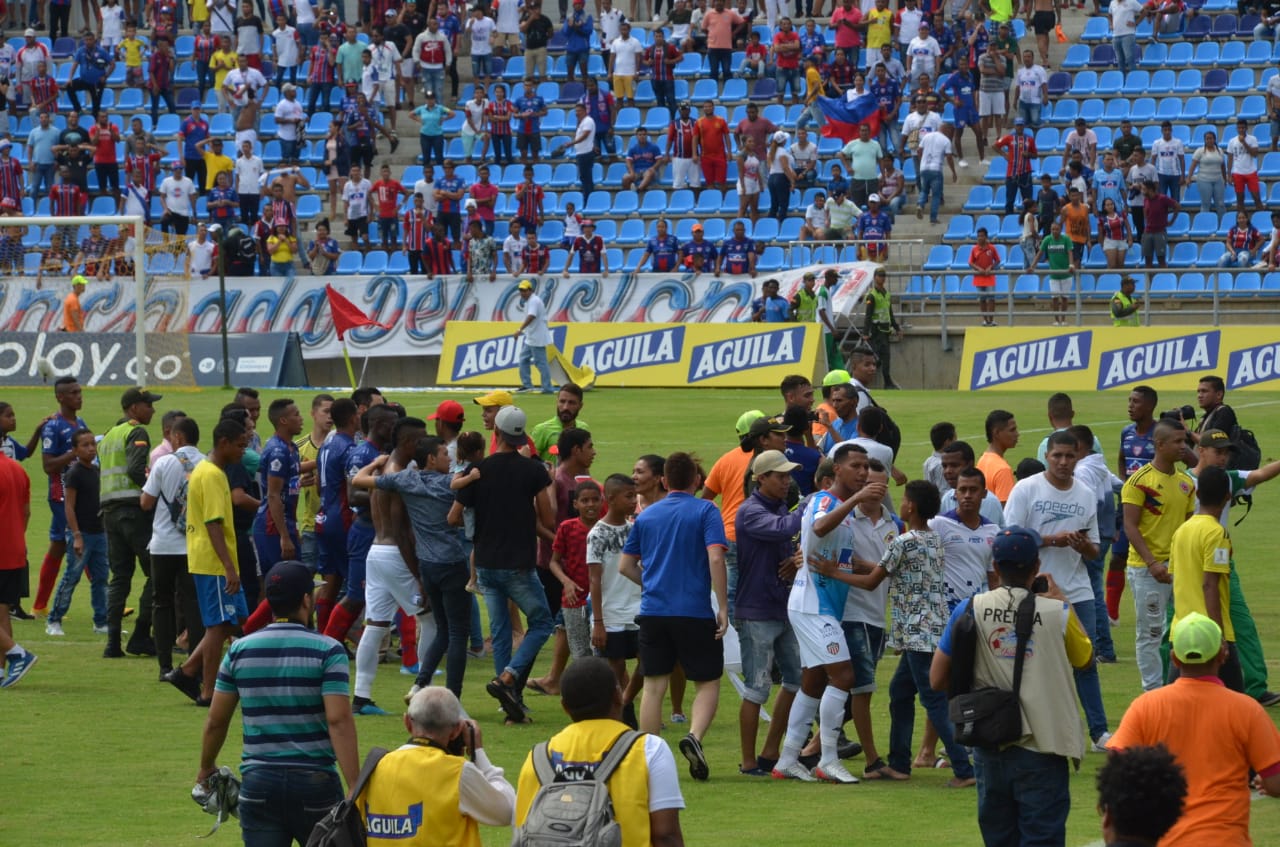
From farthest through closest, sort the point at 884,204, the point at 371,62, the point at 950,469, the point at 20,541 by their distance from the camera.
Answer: the point at 371,62 → the point at 884,204 → the point at 20,541 → the point at 950,469

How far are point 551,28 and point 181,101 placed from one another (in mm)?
8854

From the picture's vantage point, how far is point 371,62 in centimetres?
4181

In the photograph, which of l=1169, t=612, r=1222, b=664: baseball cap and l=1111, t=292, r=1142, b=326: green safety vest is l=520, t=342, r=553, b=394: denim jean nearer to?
l=1111, t=292, r=1142, b=326: green safety vest

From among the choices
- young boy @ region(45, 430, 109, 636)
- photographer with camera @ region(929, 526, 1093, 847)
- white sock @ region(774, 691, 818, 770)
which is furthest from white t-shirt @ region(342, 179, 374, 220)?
photographer with camera @ region(929, 526, 1093, 847)

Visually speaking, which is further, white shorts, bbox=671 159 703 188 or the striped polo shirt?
white shorts, bbox=671 159 703 188

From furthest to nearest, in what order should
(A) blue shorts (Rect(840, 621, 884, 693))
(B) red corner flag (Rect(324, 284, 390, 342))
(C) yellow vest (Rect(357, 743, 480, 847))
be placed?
(B) red corner flag (Rect(324, 284, 390, 342)) < (A) blue shorts (Rect(840, 621, 884, 693)) < (C) yellow vest (Rect(357, 743, 480, 847))

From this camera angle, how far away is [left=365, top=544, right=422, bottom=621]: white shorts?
11992 mm

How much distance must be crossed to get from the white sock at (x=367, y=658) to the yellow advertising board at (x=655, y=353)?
65.3 ft

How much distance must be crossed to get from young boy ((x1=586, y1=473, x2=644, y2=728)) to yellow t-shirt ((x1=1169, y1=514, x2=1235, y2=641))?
9.81ft

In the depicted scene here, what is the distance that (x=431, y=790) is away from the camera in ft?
20.5

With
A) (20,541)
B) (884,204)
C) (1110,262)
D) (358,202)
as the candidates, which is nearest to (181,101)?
(358,202)

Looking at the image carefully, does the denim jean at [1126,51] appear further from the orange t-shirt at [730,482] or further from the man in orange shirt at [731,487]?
the orange t-shirt at [730,482]

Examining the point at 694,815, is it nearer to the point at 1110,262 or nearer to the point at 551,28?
the point at 1110,262

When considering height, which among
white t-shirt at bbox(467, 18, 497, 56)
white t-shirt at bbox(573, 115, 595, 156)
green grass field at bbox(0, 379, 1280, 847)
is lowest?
→ green grass field at bbox(0, 379, 1280, 847)
